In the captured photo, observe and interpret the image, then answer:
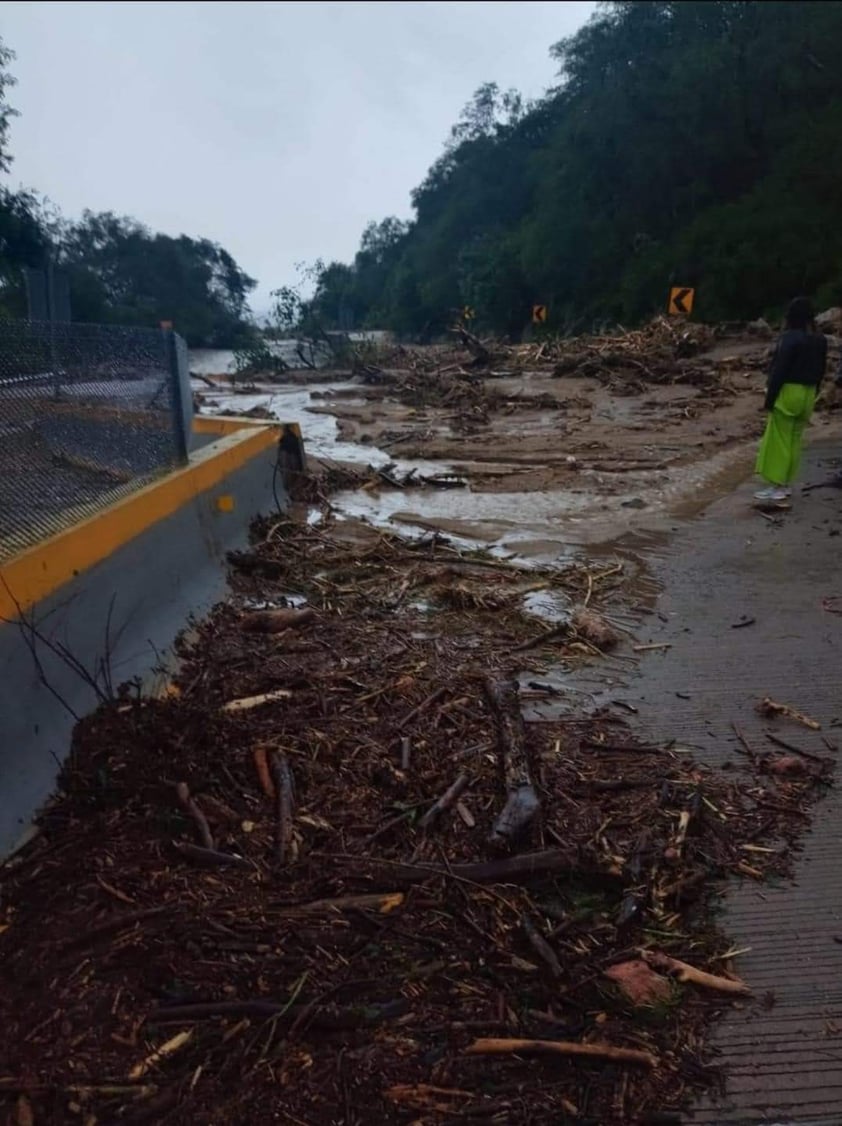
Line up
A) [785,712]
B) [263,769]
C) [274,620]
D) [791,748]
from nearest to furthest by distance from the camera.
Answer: [263,769]
[791,748]
[785,712]
[274,620]

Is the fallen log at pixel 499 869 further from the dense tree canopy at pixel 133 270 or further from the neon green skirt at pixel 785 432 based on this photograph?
the dense tree canopy at pixel 133 270

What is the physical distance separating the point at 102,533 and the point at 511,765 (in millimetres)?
2069

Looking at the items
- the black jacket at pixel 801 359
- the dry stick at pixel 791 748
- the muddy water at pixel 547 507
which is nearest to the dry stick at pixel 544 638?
the dry stick at pixel 791 748

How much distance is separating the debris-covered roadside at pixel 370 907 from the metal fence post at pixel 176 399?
1748 millimetres

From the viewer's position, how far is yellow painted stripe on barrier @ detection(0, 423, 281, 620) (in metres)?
3.41

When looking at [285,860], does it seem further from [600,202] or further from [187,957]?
[600,202]

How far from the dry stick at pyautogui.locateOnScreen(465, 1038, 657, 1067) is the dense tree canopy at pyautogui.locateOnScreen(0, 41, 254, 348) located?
71.8ft

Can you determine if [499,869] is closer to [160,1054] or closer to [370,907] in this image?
[370,907]

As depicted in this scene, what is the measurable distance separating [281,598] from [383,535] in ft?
5.40

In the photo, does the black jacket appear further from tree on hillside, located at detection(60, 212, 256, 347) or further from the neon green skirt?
tree on hillside, located at detection(60, 212, 256, 347)

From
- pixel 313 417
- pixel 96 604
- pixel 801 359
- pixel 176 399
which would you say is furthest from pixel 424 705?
pixel 313 417

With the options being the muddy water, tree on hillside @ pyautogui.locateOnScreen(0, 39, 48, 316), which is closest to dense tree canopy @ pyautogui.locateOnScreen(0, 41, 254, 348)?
tree on hillside @ pyautogui.locateOnScreen(0, 39, 48, 316)

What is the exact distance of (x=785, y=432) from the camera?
9047 mm

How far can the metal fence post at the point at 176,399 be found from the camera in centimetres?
574
